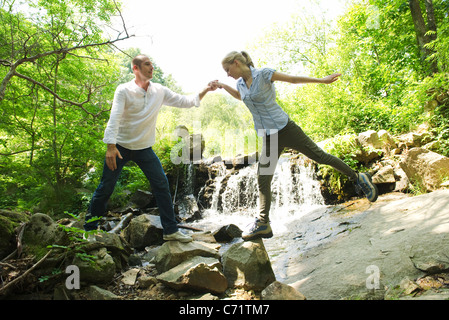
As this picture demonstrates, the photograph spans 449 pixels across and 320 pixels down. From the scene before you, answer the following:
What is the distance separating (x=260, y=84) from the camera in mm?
2572

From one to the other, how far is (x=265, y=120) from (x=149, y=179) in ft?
4.71

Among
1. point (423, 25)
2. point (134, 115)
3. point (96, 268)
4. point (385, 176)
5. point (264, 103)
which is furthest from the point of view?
point (423, 25)

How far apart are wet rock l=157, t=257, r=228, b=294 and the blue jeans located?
2.14ft

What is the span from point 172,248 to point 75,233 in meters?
0.96

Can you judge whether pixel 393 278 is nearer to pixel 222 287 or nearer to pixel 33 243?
pixel 222 287

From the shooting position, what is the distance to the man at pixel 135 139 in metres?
2.62

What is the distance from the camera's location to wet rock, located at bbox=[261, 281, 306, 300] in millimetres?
1894

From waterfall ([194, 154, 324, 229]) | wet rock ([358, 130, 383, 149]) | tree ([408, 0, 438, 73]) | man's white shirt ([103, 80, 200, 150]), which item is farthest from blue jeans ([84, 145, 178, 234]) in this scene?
tree ([408, 0, 438, 73])

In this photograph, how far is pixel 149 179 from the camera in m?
2.89

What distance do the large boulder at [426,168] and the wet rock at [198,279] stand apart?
4162 mm

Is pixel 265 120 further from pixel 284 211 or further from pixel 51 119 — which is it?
pixel 51 119
